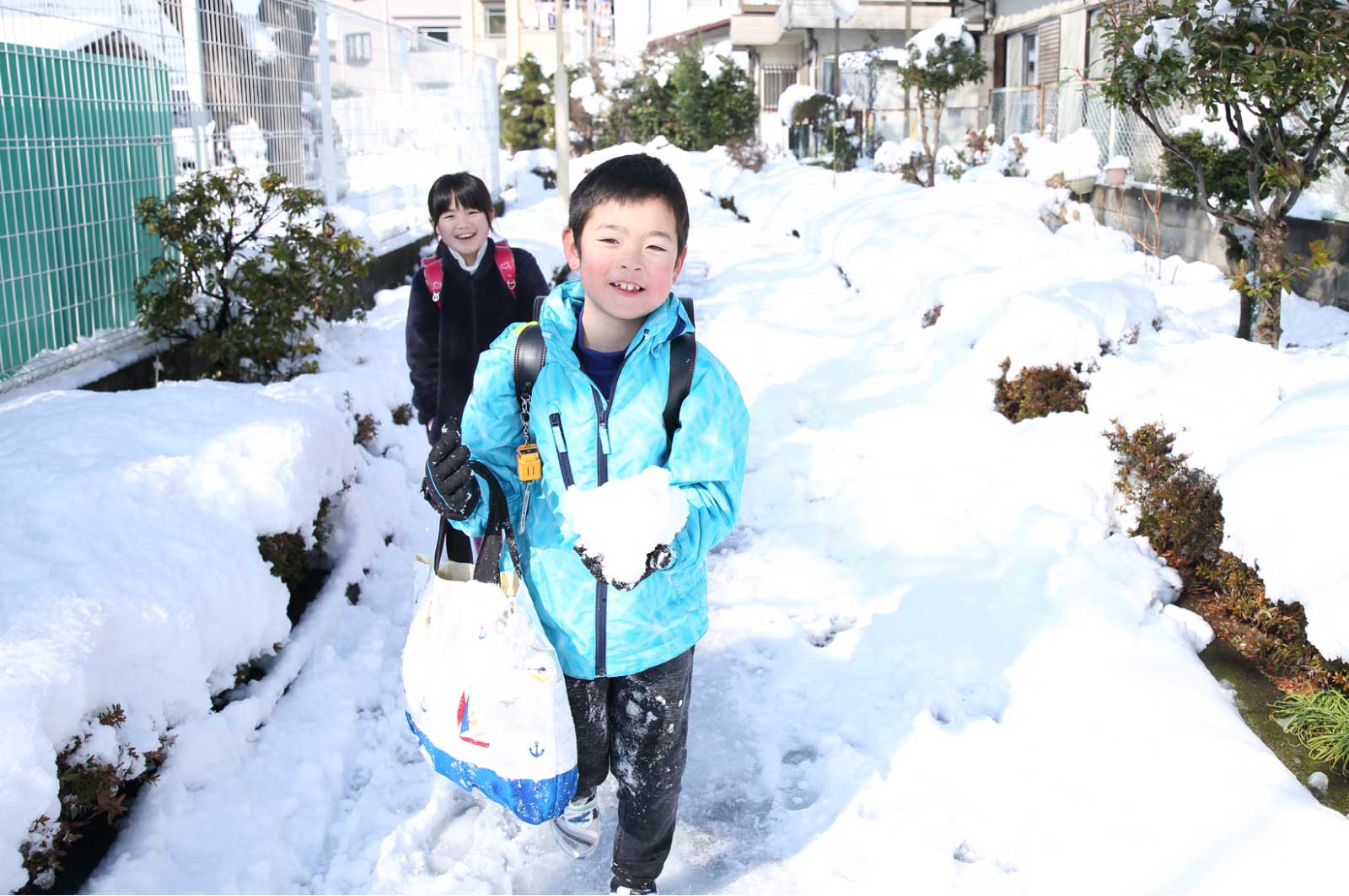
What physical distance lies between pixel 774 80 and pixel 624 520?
38465 mm

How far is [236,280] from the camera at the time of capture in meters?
5.78

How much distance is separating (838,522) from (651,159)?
10.1 ft

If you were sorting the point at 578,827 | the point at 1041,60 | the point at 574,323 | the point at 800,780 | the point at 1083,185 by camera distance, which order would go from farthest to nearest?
the point at 1041,60, the point at 1083,185, the point at 800,780, the point at 578,827, the point at 574,323

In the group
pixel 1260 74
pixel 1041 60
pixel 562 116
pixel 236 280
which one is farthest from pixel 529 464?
pixel 1041 60

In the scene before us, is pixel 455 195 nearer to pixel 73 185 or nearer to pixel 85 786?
pixel 73 185

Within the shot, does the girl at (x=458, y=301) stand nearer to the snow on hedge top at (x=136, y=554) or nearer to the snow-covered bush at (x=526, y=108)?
the snow on hedge top at (x=136, y=554)

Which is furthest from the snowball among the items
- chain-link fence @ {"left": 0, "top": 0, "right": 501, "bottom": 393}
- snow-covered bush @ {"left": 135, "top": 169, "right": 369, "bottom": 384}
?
snow-covered bush @ {"left": 135, "top": 169, "right": 369, "bottom": 384}

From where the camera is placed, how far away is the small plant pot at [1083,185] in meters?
13.0

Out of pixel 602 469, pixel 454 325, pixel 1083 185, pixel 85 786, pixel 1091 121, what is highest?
pixel 1091 121

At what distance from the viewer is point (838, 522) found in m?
5.14

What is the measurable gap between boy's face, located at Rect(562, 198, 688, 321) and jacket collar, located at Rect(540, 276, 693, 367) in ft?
0.12

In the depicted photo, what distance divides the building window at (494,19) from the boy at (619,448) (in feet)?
180

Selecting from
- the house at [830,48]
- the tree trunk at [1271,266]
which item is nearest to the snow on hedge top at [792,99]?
the house at [830,48]

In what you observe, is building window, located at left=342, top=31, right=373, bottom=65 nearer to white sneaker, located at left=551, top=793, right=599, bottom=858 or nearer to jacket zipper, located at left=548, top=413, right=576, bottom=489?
jacket zipper, located at left=548, top=413, right=576, bottom=489
